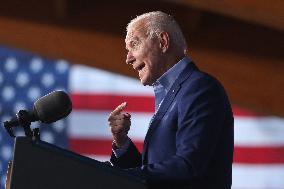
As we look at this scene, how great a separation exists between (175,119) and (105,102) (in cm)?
536

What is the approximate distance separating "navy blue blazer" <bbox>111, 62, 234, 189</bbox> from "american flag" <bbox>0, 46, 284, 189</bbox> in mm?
4911

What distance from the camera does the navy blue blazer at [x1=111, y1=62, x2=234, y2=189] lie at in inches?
82.7

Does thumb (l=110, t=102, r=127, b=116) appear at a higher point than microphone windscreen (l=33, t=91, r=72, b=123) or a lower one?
higher

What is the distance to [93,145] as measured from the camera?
7.53 metres

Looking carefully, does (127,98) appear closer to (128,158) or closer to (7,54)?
(7,54)

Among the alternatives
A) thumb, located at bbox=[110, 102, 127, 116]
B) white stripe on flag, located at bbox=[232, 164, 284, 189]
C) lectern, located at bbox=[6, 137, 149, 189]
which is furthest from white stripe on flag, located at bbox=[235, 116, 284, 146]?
lectern, located at bbox=[6, 137, 149, 189]

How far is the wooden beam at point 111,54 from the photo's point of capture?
16.4 feet

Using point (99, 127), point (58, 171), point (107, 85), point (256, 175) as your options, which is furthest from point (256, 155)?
point (58, 171)

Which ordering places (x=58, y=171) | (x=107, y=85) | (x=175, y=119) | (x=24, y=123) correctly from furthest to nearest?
(x=107, y=85), (x=175, y=119), (x=24, y=123), (x=58, y=171)

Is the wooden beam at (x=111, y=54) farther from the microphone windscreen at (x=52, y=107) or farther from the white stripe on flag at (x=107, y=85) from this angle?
the microphone windscreen at (x=52, y=107)

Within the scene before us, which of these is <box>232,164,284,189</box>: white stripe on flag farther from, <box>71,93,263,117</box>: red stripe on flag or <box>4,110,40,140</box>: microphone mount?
<box>4,110,40,140</box>: microphone mount

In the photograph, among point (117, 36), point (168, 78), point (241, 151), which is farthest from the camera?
point (241, 151)

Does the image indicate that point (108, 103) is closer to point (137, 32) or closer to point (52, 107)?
point (137, 32)

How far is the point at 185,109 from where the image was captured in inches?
87.4
